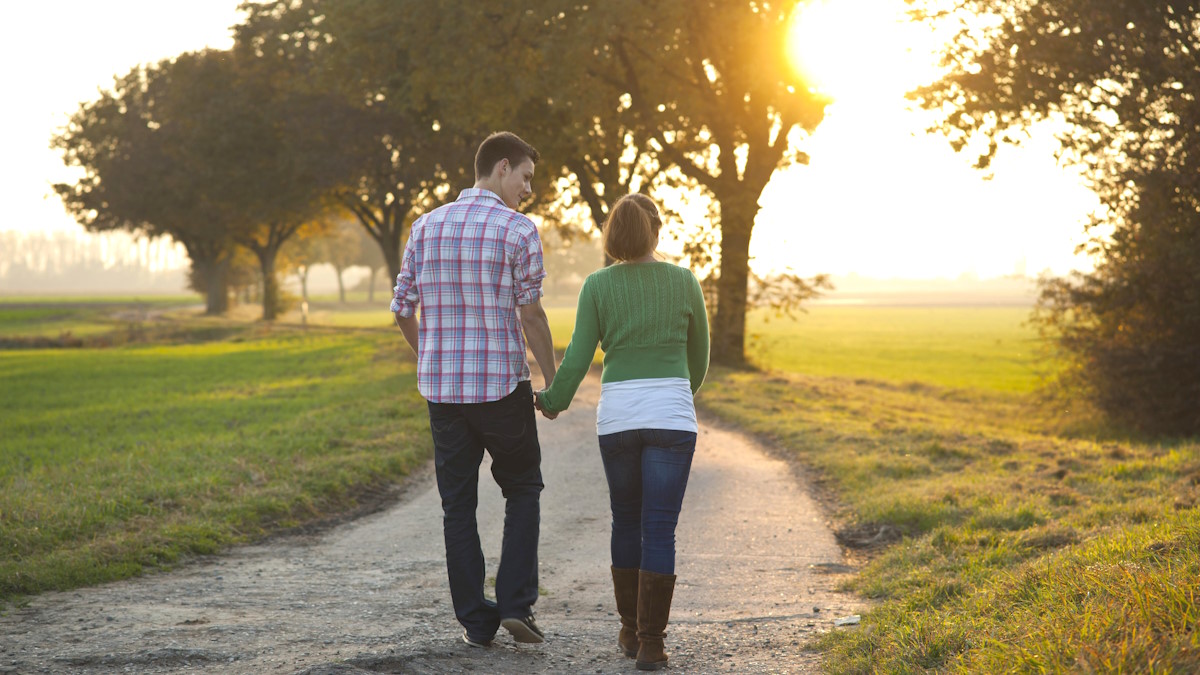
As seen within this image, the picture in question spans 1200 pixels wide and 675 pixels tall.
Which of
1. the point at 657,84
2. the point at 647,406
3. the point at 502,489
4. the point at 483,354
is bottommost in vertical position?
the point at 502,489

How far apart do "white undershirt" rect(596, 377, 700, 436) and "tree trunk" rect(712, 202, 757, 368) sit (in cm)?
1678

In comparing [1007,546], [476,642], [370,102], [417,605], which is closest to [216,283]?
[370,102]

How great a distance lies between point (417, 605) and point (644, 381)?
210cm

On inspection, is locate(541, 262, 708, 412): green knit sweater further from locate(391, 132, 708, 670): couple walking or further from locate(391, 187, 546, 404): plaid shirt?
locate(391, 187, 546, 404): plaid shirt

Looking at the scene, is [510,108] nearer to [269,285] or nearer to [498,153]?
[498,153]

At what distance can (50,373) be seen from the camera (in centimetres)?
2325

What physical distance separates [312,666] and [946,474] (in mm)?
7324

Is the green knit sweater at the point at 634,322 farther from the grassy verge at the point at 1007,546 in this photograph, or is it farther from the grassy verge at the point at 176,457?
the grassy verge at the point at 176,457

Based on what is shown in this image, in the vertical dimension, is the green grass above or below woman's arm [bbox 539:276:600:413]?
below

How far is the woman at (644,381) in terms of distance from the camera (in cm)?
442

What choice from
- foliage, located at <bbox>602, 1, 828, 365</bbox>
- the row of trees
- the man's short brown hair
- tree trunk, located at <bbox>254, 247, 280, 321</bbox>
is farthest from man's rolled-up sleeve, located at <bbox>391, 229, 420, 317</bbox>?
tree trunk, located at <bbox>254, 247, 280, 321</bbox>

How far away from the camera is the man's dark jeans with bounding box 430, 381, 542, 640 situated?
460 centimetres

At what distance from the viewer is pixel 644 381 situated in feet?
14.5

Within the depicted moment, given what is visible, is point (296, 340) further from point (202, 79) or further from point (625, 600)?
point (625, 600)
